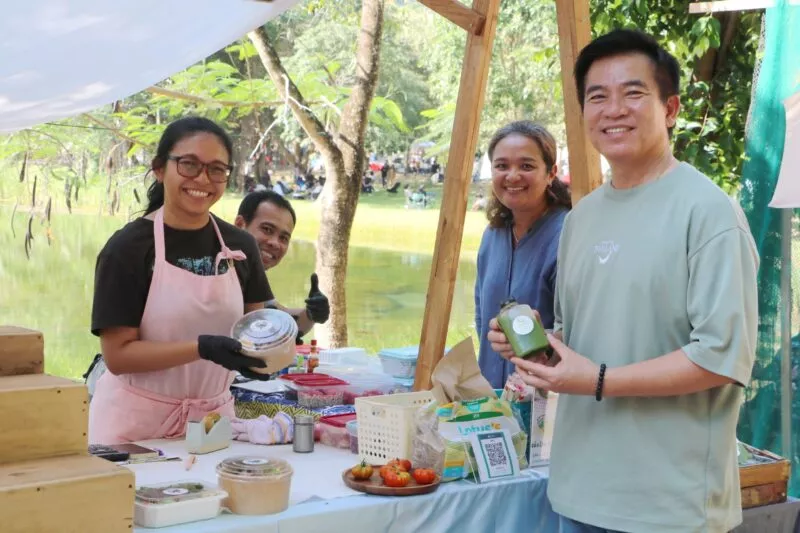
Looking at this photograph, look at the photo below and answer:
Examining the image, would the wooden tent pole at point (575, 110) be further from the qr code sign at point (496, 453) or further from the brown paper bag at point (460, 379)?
the qr code sign at point (496, 453)

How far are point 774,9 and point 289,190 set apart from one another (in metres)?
11.5

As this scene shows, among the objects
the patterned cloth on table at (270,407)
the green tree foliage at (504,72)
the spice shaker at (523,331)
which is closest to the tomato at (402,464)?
the spice shaker at (523,331)

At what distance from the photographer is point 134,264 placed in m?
2.51

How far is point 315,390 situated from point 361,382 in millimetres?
579

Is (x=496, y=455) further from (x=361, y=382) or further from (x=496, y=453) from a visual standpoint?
(x=361, y=382)

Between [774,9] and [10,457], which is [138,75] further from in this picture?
[774,9]

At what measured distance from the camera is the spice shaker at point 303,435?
8.49ft

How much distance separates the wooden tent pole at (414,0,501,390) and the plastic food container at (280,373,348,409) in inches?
12.4

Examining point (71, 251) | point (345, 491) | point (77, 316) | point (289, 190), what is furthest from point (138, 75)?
point (289, 190)

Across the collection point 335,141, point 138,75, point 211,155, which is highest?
point 335,141

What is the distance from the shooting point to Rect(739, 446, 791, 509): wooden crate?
2.65 meters

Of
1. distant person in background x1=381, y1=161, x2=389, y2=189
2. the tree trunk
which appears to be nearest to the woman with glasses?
the tree trunk

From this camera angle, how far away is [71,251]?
13.1 m

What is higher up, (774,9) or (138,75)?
(774,9)
